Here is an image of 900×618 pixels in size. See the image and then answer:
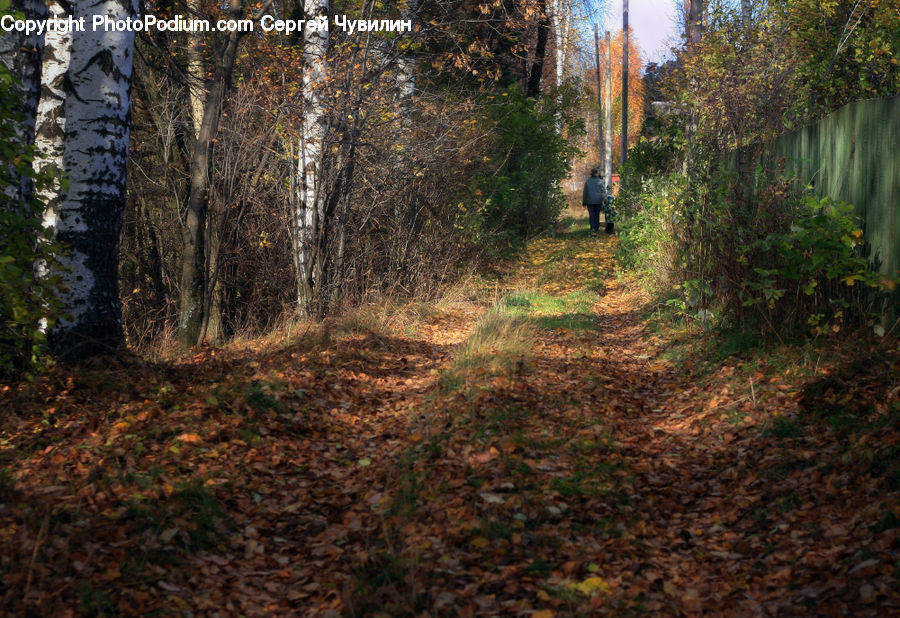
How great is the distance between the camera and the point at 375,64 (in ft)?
37.0

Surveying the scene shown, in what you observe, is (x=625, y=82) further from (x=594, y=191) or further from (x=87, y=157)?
(x=87, y=157)

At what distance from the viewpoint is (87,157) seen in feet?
22.3

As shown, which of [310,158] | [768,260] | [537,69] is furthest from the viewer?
[537,69]

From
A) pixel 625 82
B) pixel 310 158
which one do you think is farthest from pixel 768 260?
pixel 625 82

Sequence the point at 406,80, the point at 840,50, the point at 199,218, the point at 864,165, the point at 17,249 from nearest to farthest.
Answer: the point at 17,249, the point at 864,165, the point at 199,218, the point at 840,50, the point at 406,80

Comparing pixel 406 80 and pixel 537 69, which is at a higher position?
pixel 537 69

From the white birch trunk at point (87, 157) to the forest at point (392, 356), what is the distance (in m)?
0.03

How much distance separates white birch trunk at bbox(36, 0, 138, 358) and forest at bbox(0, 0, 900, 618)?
1.0 inches

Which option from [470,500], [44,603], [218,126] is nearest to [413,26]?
[218,126]

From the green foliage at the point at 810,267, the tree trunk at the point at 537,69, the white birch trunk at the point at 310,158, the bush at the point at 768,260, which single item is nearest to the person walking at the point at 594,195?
the tree trunk at the point at 537,69

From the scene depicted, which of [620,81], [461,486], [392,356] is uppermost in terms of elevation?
[620,81]

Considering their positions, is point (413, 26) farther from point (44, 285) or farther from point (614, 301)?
point (44, 285)

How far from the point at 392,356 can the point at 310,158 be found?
10.5ft

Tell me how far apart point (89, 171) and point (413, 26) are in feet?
21.3
